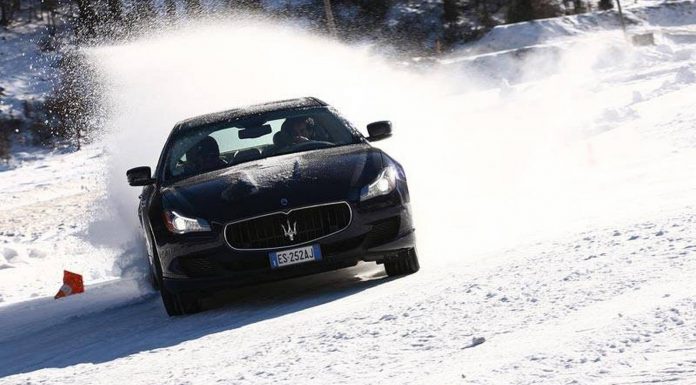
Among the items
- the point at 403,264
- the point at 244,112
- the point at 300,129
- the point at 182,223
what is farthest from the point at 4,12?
the point at 403,264

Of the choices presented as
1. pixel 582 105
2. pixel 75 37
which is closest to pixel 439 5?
pixel 75 37

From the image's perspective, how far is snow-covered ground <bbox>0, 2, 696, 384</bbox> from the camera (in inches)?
199

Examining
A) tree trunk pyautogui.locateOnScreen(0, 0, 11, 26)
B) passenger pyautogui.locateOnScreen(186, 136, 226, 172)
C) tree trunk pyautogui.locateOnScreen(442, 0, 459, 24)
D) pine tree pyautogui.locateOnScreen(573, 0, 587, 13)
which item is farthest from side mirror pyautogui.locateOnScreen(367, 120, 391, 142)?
tree trunk pyautogui.locateOnScreen(0, 0, 11, 26)

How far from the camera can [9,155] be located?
40.7m

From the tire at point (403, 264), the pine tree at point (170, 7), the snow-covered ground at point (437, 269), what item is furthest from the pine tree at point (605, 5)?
the tire at point (403, 264)

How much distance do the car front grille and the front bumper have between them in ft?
0.16

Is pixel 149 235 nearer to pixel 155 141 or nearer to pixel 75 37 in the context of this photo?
pixel 155 141

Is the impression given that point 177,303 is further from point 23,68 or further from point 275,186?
point 23,68

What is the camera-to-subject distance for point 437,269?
7828mm

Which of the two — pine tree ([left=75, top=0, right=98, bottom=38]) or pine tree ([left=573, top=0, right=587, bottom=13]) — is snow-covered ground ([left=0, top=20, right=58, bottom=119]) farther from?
pine tree ([left=573, top=0, right=587, bottom=13])

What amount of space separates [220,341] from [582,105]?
50.3 feet

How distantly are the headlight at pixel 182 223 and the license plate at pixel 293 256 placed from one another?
Result: 0.45m

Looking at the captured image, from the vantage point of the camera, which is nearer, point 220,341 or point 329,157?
point 220,341

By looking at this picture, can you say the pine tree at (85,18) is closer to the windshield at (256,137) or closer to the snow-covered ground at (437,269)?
the snow-covered ground at (437,269)
